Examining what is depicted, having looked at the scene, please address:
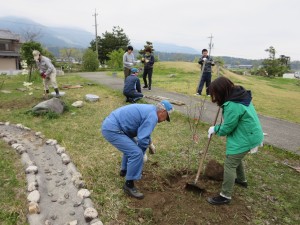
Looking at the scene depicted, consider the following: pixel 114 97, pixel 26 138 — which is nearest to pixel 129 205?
pixel 26 138

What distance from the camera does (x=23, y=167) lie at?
401 cm

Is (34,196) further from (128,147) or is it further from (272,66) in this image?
(272,66)

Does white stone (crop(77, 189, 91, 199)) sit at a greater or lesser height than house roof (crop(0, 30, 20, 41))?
lesser

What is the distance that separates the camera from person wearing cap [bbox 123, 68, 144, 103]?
7.84 meters

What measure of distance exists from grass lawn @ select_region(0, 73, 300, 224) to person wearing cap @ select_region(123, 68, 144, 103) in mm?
2200

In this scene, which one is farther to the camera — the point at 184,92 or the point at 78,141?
the point at 184,92

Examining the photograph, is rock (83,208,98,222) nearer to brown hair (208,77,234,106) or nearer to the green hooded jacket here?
the green hooded jacket

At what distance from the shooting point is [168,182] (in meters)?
3.81

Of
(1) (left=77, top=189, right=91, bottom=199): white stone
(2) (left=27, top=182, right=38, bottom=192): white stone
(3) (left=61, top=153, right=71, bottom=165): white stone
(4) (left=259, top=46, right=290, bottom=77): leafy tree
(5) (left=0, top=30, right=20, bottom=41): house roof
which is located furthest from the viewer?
(4) (left=259, top=46, right=290, bottom=77): leafy tree

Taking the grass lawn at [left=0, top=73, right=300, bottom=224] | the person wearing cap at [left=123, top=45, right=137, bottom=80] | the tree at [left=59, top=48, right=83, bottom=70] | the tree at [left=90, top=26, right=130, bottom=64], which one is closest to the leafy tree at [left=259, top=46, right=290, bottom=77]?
the tree at [left=90, top=26, right=130, bottom=64]

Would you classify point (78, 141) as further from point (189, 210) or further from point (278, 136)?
point (278, 136)

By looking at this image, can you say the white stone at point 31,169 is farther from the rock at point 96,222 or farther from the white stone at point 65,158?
the rock at point 96,222

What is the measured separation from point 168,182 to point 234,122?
141 cm

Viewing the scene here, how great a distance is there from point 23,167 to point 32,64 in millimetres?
11171
